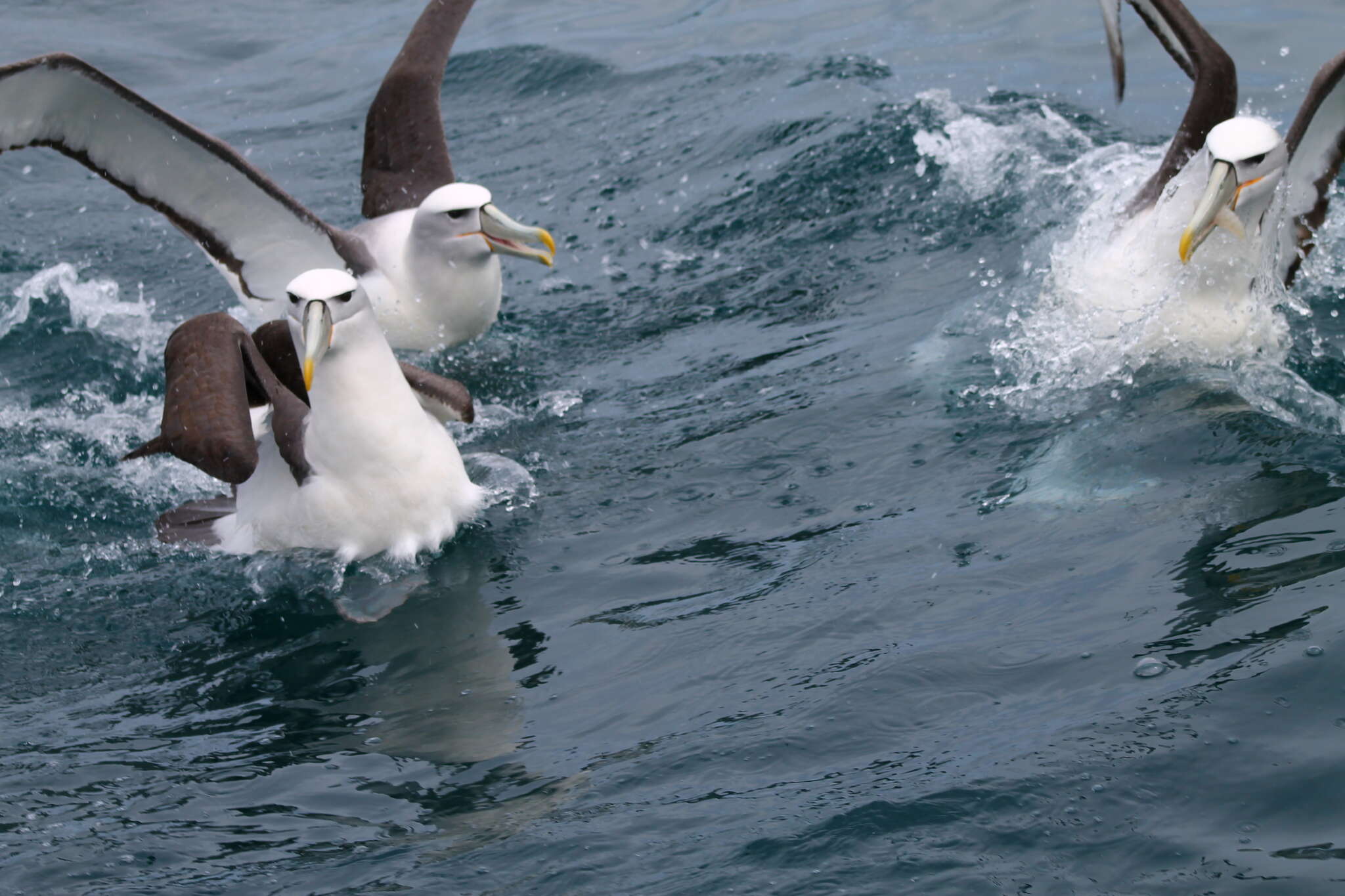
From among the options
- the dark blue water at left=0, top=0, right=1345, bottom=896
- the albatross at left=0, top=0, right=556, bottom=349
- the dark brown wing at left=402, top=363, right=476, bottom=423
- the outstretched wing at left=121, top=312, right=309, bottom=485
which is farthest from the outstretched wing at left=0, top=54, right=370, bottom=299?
the dark brown wing at left=402, top=363, right=476, bottom=423

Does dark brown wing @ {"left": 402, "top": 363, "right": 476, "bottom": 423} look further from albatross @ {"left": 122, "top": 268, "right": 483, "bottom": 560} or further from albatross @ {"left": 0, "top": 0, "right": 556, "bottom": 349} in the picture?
albatross @ {"left": 0, "top": 0, "right": 556, "bottom": 349}

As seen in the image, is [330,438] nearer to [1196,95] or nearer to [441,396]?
[441,396]

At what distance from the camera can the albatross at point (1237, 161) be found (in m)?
6.76

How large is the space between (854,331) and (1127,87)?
18.2 ft

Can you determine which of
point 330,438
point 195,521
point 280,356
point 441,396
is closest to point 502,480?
point 441,396

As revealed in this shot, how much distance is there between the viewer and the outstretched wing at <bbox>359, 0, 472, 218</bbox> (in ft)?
32.6

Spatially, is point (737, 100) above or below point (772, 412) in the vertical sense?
above

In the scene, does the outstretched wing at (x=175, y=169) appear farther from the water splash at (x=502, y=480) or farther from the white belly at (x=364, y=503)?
the white belly at (x=364, y=503)

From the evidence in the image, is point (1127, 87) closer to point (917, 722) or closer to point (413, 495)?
point (413, 495)

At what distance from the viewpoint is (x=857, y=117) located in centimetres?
1164

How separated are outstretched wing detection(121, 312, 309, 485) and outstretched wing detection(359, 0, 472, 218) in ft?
11.0

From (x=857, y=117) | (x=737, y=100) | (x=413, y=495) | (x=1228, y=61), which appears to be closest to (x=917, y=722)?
(x=413, y=495)

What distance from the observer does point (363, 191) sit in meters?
10.1

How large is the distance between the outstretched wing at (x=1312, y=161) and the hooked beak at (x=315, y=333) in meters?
4.45
